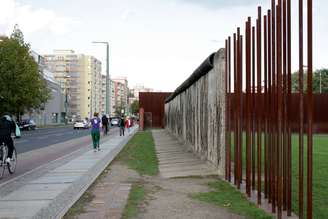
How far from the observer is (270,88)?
25.9ft

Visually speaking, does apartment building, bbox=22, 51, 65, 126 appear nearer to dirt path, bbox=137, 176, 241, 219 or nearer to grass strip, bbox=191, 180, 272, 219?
dirt path, bbox=137, 176, 241, 219

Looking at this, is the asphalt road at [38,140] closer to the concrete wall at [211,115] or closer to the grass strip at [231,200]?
the concrete wall at [211,115]

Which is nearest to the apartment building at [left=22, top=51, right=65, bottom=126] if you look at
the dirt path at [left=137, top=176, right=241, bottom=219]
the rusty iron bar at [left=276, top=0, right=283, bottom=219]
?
the dirt path at [left=137, top=176, right=241, bottom=219]

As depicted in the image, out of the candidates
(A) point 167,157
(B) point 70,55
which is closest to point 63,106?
(B) point 70,55

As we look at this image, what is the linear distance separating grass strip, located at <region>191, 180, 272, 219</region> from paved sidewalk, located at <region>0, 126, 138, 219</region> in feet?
7.76

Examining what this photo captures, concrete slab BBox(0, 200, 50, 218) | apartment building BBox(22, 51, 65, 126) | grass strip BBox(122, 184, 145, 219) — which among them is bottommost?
concrete slab BBox(0, 200, 50, 218)

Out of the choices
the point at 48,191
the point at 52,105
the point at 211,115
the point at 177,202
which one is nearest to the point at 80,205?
the point at 177,202

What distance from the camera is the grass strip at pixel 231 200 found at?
7.81m

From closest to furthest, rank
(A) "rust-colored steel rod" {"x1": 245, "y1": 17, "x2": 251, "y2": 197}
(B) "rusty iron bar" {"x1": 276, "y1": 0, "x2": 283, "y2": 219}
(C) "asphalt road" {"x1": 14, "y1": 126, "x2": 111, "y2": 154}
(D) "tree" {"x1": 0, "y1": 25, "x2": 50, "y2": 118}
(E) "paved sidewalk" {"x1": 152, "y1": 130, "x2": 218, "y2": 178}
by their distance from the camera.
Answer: (B) "rusty iron bar" {"x1": 276, "y1": 0, "x2": 283, "y2": 219}, (A) "rust-colored steel rod" {"x1": 245, "y1": 17, "x2": 251, "y2": 197}, (E) "paved sidewalk" {"x1": 152, "y1": 130, "x2": 218, "y2": 178}, (C) "asphalt road" {"x1": 14, "y1": 126, "x2": 111, "y2": 154}, (D) "tree" {"x1": 0, "y1": 25, "x2": 50, "y2": 118}

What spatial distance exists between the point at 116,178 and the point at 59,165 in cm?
454

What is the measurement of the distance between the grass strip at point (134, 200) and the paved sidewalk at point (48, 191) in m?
0.96

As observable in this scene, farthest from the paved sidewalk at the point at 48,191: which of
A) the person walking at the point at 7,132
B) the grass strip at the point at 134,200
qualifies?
the grass strip at the point at 134,200

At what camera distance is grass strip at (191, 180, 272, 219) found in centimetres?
781

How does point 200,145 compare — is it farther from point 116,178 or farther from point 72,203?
point 72,203
